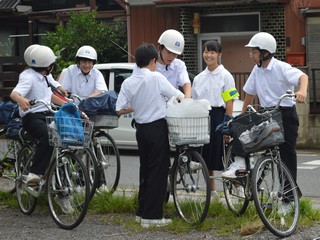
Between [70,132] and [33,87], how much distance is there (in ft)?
3.02

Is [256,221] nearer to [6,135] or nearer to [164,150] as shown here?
[164,150]

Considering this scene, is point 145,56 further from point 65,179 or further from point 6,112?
point 6,112

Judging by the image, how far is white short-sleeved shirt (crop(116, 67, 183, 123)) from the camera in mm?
8125

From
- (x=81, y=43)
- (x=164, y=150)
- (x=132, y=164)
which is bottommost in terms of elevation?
(x=132, y=164)

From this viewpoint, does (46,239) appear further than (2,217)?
No

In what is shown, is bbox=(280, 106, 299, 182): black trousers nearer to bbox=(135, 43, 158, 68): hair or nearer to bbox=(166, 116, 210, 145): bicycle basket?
bbox=(166, 116, 210, 145): bicycle basket

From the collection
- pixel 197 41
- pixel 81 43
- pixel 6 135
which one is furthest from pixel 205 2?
pixel 6 135

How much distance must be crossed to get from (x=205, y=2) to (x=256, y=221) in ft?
43.6


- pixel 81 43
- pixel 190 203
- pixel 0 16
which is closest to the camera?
pixel 190 203

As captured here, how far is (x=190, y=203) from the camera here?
8258 mm

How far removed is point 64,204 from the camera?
855 cm

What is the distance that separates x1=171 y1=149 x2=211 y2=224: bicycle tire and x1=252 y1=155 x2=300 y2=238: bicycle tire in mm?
587

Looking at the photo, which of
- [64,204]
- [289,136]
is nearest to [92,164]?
[64,204]

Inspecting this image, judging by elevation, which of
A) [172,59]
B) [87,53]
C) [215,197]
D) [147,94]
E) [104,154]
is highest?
[87,53]
